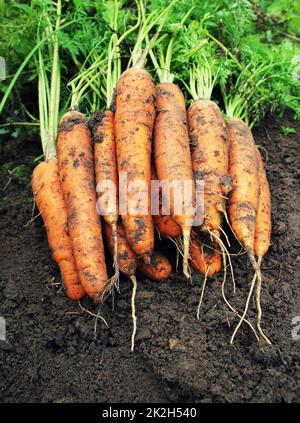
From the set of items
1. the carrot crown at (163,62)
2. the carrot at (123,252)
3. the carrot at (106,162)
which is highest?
the carrot crown at (163,62)

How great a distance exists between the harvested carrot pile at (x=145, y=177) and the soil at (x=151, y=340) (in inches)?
3.3

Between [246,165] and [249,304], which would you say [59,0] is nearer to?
[246,165]

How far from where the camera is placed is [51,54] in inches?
130

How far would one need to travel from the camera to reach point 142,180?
2693mm

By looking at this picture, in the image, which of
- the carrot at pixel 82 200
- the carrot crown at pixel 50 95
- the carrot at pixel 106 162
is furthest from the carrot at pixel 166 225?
the carrot crown at pixel 50 95

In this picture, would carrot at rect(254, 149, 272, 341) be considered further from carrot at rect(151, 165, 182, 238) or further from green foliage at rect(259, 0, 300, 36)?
green foliage at rect(259, 0, 300, 36)

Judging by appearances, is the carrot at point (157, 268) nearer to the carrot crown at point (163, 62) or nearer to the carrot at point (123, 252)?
the carrot at point (123, 252)

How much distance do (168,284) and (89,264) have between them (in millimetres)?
460

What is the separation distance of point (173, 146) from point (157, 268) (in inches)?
28.8

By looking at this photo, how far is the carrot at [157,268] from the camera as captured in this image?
268 cm

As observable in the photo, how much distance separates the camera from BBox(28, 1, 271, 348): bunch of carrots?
2630 millimetres

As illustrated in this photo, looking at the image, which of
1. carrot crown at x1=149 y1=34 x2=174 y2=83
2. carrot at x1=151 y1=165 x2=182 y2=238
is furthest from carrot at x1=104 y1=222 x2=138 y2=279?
carrot crown at x1=149 y1=34 x2=174 y2=83
